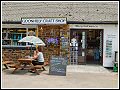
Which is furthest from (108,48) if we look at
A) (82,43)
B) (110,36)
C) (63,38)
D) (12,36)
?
(12,36)

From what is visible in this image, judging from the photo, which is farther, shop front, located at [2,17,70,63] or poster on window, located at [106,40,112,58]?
poster on window, located at [106,40,112,58]

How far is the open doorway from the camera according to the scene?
1736cm

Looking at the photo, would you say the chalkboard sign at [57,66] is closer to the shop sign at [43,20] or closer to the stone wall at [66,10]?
the shop sign at [43,20]

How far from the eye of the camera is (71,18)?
660 inches

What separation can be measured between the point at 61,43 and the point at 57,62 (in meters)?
4.12

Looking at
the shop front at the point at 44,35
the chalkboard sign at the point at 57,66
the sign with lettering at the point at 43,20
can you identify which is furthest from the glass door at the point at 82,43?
the chalkboard sign at the point at 57,66

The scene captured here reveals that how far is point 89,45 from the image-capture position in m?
18.6

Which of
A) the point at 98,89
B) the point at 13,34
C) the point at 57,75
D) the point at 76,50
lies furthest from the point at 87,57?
the point at 98,89

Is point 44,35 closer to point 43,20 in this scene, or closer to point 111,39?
point 43,20

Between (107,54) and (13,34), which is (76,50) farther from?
(13,34)

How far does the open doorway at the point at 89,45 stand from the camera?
57.0 feet

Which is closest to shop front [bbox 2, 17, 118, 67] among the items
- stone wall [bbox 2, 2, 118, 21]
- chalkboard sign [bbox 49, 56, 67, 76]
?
stone wall [bbox 2, 2, 118, 21]

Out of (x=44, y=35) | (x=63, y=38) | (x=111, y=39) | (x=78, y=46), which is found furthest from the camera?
(x=78, y=46)

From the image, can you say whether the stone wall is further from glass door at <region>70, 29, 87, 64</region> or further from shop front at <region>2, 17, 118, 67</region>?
glass door at <region>70, 29, 87, 64</region>
